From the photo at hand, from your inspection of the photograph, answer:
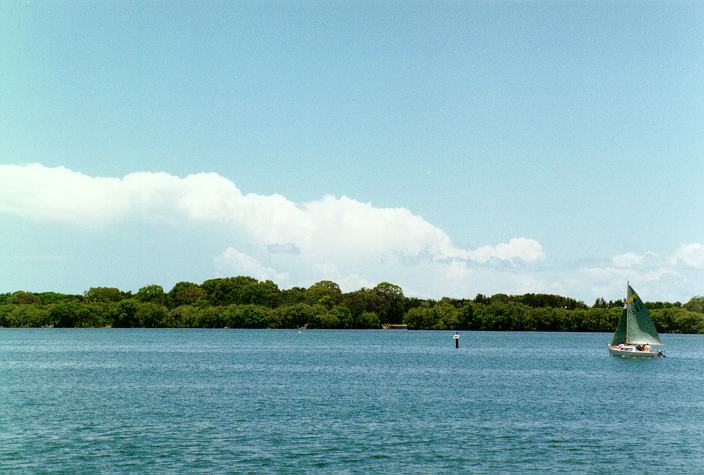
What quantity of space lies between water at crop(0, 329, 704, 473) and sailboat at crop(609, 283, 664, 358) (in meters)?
15.6

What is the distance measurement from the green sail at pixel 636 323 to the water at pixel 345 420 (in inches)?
602

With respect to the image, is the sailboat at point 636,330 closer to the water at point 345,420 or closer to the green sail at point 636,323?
the green sail at point 636,323

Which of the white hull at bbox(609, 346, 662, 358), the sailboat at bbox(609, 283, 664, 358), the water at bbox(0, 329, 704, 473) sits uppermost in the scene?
the sailboat at bbox(609, 283, 664, 358)

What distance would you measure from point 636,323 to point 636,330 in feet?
4.22

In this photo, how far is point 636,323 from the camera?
113 m

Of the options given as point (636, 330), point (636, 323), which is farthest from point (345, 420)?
point (636, 330)

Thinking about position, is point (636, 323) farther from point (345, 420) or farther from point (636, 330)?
point (345, 420)

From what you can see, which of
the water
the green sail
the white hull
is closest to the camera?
the water

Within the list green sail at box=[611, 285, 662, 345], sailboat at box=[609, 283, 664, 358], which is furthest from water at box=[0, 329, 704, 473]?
sailboat at box=[609, 283, 664, 358]

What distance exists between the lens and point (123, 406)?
58938mm

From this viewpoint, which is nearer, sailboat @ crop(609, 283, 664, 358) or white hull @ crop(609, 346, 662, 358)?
sailboat @ crop(609, 283, 664, 358)

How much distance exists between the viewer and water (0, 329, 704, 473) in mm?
39688

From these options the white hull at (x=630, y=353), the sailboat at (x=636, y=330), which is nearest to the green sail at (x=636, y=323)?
the sailboat at (x=636, y=330)

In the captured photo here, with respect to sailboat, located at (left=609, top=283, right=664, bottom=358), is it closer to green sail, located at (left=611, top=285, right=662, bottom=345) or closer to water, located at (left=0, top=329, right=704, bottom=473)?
green sail, located at (left=611, top=285, right=662, bottom=345)
